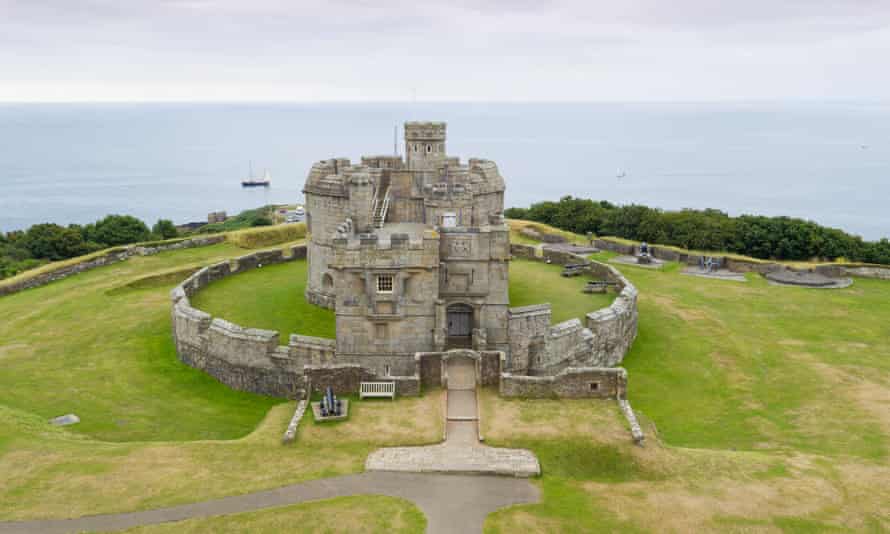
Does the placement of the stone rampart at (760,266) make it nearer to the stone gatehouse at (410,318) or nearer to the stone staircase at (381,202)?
the stone gatehouse at (410,318)

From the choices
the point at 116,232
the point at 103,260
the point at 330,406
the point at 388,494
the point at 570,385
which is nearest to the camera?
the point at 388,494

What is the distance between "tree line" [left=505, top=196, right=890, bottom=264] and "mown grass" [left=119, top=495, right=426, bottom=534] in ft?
156

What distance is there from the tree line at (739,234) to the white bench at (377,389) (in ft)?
136

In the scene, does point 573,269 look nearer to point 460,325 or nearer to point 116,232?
point 460,325

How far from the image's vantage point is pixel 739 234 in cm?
5709

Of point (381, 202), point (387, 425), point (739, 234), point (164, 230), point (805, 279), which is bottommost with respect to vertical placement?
point (387, 425)

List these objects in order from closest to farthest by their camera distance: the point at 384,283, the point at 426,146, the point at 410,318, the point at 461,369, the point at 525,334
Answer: the point at 461,369, the point at 384,283, the point at 410,318, the point at 525,334, the point at 426,146

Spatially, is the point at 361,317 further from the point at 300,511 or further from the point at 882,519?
the point at 882,519

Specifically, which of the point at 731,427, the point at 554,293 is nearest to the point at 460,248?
the point at 731,427

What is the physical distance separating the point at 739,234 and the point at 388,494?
157ft

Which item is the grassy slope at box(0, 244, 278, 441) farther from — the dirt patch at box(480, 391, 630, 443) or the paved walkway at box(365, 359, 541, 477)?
the dirt patch at box(480, 391, 630, 443)

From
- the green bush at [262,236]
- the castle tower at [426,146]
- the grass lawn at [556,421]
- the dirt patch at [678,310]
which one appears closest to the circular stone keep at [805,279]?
the grass lawn at [556,421]

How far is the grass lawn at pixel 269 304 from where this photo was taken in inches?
1339

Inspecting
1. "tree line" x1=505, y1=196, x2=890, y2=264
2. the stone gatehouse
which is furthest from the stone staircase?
"tree line" x1=505, y1=196, x2=890, y2=264
